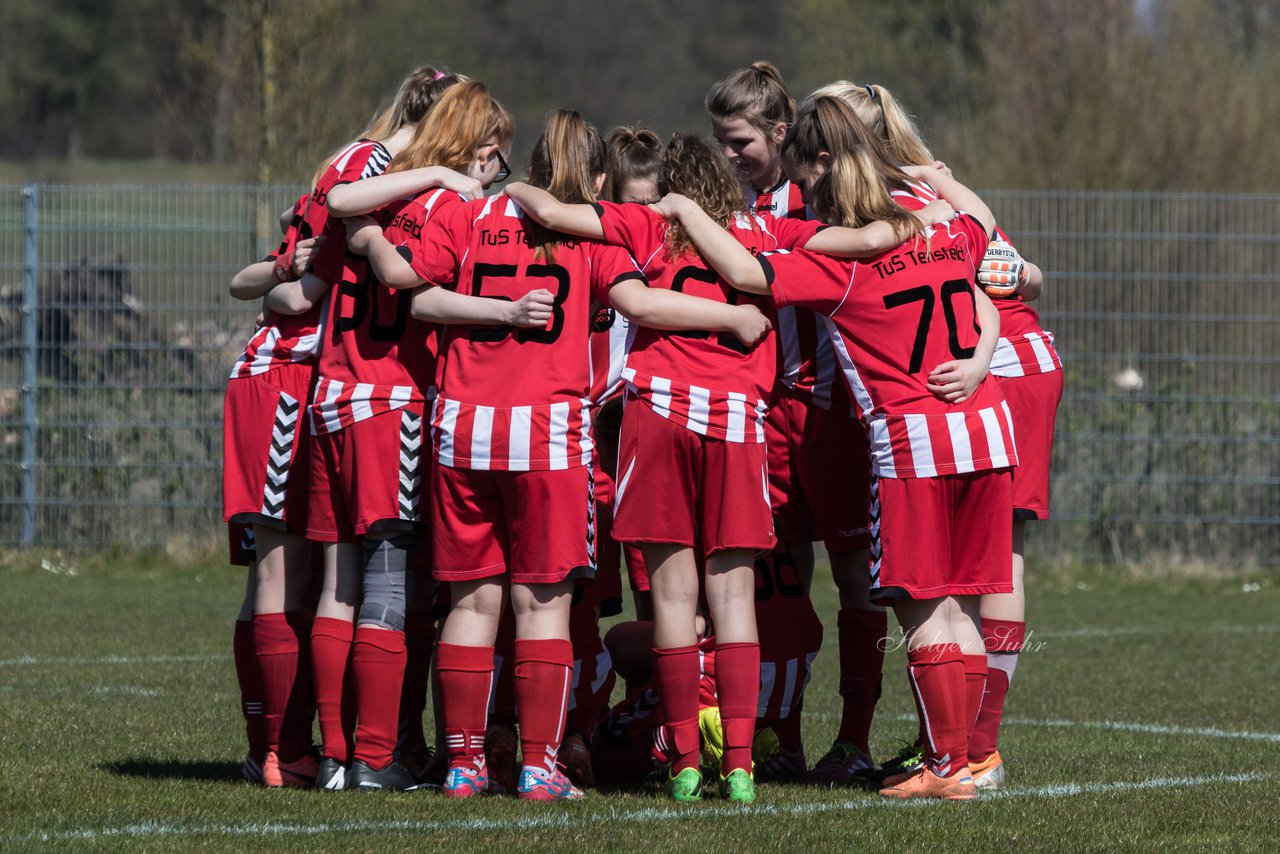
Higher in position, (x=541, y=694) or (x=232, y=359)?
(x=232, y=359)

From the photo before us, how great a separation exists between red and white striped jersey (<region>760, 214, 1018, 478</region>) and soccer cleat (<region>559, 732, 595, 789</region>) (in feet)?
4.13

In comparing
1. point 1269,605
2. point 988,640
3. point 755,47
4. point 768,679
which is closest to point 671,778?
point 768,679

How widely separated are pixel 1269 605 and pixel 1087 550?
55.6 inches

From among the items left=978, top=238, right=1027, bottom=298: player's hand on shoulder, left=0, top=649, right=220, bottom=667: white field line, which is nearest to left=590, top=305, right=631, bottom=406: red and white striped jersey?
left=978, top=238, right=1027, bottom=298: player's hand on shoulder

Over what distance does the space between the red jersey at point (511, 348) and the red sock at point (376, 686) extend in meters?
0.57

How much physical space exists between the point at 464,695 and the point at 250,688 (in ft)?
2.85

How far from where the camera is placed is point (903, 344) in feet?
16.3

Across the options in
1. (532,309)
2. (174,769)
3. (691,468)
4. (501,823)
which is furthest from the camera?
(174,769)

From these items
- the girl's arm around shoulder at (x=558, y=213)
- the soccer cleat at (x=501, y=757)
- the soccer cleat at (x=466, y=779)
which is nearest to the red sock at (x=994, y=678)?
the soccer cleat at (x=501, y=757)

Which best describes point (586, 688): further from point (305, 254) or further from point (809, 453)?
point (305, 254)

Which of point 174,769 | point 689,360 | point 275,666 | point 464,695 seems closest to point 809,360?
point 689,360

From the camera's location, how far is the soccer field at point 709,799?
4414 millimetres

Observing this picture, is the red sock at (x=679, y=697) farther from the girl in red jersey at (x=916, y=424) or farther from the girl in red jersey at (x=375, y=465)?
the girl in red jersey at (x=375, y=465)

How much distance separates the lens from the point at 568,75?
160ft
